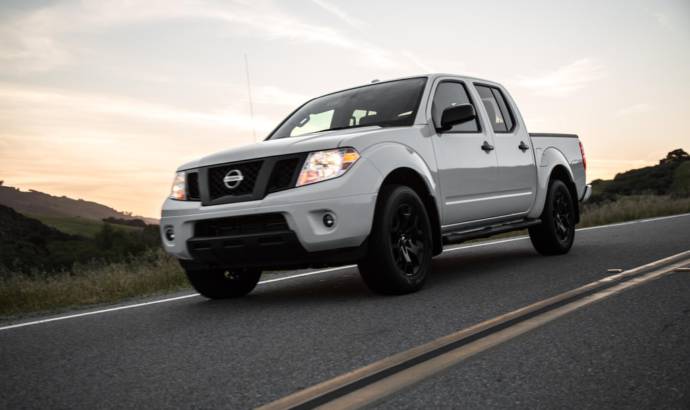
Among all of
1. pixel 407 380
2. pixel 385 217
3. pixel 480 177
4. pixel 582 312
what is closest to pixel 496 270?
pixel 480 177

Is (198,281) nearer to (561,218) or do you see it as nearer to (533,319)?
(533,319)

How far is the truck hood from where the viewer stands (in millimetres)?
5953

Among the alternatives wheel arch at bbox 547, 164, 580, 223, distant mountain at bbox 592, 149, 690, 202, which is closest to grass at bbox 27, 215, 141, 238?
distant mountain at bbox 592, 149, 690, 202

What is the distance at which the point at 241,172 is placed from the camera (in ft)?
20.0

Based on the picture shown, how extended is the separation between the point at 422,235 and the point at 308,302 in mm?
1152

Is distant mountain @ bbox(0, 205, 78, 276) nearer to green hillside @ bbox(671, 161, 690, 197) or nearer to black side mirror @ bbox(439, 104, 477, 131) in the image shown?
green hillside @ bbox(671, 161, 690, 197)

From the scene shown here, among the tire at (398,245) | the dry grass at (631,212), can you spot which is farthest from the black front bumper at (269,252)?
the dry grass at (631,212)

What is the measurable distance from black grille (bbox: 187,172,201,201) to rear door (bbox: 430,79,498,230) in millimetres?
2223

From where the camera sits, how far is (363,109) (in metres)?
7.40

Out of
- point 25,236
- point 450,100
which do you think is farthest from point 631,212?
point 25,236

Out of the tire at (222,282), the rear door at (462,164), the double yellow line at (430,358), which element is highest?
the rear door at (462,164)

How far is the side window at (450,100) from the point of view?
734cm

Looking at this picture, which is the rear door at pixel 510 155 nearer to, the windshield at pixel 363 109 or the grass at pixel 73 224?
the windshield at pixel 363 109

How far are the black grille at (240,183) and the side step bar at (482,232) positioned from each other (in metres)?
2.01
